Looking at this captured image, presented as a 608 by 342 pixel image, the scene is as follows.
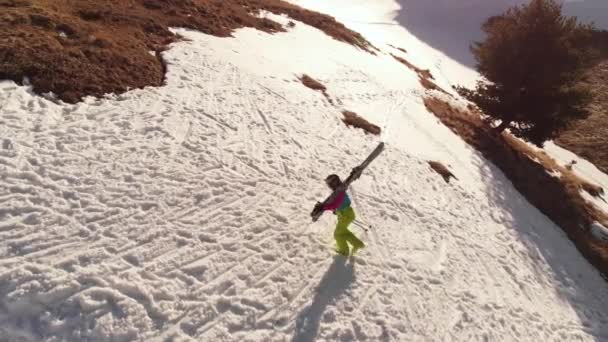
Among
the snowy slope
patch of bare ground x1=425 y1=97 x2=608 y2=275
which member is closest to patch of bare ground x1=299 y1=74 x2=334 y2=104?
the snowy slope

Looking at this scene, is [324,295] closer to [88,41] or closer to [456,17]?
[88,41]

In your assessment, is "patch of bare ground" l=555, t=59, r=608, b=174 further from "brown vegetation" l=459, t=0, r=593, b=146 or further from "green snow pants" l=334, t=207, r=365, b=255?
"green snow pants" l=334, t=207, r=365, b=255

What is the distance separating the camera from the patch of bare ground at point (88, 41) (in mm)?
12297

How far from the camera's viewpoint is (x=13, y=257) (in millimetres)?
7348

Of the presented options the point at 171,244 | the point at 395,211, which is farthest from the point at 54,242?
the point at 395,211

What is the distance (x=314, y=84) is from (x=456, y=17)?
57.4 metres

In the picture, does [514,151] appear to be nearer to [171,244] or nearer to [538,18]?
[538,18]

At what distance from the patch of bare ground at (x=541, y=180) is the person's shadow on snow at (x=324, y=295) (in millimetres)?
12335

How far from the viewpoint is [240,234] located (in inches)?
380

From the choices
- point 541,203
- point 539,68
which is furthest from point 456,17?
point 541,203

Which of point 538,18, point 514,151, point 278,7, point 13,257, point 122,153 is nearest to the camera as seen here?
point 13,257

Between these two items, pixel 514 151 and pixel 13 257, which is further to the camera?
pixel 514 151

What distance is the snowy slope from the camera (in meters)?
7.45

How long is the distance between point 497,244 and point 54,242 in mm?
13154
